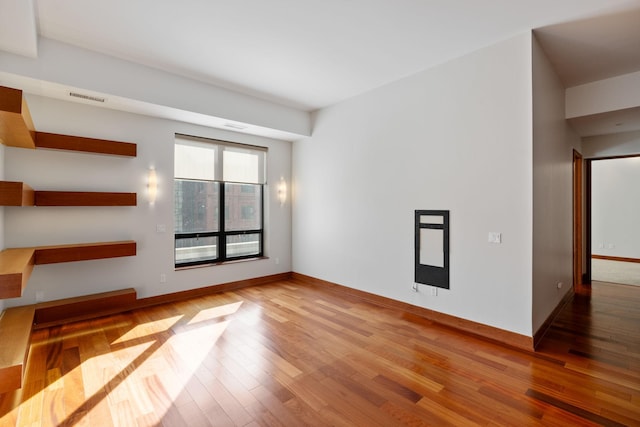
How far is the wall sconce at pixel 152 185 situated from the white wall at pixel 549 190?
16.1 ft

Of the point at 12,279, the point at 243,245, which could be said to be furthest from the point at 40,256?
the point at 243,245

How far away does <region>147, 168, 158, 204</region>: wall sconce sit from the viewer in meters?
4.47

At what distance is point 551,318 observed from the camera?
3.73m

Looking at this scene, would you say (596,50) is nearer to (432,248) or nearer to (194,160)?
(432,248)

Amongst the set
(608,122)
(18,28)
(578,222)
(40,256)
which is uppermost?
(18,28)

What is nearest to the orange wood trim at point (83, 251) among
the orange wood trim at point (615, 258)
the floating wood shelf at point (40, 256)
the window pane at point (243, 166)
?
the floating wood shelf at point (40, 256)

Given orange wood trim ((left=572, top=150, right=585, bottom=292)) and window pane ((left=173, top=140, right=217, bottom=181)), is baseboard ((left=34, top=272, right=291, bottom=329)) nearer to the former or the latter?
window pane ((left=173, top=140, right=217, bottom=181))

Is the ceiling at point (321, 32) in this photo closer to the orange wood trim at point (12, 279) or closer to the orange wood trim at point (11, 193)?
the orange wood trim at point (11, 193)

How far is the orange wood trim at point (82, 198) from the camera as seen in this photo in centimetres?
354

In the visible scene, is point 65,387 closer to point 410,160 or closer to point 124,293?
point 124,293

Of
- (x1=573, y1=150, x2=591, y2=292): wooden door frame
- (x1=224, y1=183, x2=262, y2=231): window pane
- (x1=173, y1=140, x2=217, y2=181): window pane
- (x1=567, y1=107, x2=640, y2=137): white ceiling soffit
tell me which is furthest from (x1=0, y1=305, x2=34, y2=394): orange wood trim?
(x1=573, y1=150, x2=591, y2=292): wooden door frame

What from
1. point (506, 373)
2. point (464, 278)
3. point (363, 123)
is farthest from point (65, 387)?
point (363, 123)

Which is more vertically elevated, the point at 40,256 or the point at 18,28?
the point at 18,28

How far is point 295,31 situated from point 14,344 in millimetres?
3854
